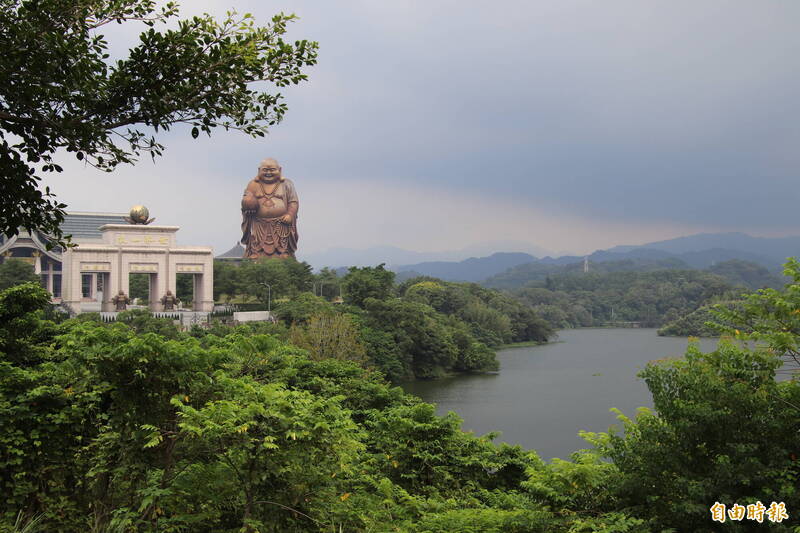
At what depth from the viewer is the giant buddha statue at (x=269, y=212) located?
44.9m

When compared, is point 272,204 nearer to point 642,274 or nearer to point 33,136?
point 33,136

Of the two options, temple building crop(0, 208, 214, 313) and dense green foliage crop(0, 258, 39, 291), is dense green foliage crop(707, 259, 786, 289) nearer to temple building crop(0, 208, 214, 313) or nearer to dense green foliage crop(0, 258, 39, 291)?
temple building crop(0, 208, 214, 313)

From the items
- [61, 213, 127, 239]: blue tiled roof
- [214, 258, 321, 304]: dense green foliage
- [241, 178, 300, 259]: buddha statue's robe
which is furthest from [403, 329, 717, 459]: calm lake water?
[61, 213, 127, 239]: blue tiled roof

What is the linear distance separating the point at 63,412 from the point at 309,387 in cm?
518

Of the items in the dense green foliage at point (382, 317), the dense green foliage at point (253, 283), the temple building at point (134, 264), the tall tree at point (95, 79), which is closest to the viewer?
the tall tree at point (95, 79)

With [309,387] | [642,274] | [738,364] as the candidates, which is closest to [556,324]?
[642,274]

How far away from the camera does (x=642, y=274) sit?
297 feet

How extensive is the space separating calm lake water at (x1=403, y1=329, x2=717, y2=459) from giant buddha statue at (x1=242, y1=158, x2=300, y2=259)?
684 inches

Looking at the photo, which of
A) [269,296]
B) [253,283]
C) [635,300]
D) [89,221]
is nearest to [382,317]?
[269,296]

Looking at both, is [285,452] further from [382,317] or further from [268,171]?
[268,171]

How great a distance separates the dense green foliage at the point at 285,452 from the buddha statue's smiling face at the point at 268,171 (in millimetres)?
40437

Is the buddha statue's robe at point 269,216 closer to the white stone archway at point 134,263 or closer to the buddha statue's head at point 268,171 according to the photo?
the buddha statue's head at point 268,171

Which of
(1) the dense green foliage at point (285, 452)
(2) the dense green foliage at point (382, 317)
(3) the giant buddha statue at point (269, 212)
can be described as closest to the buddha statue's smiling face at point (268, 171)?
(3) the giant buddha statue at point (269, 212)

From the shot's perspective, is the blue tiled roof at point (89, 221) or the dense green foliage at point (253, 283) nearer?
the dense green foliage at point (253, 283)
